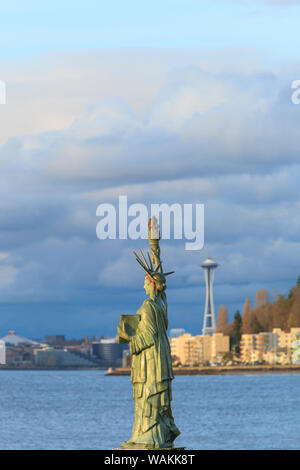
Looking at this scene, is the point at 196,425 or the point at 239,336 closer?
the point at 196,425

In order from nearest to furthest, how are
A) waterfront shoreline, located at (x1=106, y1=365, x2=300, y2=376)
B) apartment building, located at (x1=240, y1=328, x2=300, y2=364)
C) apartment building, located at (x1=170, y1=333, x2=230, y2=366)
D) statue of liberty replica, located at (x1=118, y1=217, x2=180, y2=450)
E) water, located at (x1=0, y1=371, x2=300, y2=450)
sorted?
statue of liberty replica, located at (x1=118, y1=217, x2=180, y2=450) → water, located at (x1=0, y1=371, x2=300, y2=450) → apartment building, located at (x1=240, y1=328, x2=300, y2=364) → waterfront shoreline, located at (x1=106, y1=365, x2=300, y2=376) → apartment building, located at (x1=170, y1=333, x2=230, y2=366)

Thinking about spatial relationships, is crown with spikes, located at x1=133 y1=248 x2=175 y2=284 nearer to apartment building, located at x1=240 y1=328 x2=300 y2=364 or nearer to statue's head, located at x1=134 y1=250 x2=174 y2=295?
statue's head, located at x1=134 y1=250 x2=174 y2=295

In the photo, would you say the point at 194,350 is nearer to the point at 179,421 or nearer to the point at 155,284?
the point at 179,421

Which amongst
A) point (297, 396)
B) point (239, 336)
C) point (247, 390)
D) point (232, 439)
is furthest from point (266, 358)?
point (232, 439)

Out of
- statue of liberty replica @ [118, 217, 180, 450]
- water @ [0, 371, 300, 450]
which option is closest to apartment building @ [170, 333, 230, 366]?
water @ [0, 371, 300, 450]

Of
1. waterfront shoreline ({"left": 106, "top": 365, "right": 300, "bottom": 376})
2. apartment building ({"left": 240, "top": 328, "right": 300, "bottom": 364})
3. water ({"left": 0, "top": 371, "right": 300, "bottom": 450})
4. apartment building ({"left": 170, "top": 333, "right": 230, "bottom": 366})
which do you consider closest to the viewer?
water ({"left": 0, "top": 371, "right": 300, "bottom": 450})

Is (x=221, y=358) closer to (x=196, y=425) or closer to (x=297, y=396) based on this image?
(x=297, y=396)

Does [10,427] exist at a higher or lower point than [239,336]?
lower

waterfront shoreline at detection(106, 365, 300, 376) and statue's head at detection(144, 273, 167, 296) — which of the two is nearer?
statue's head at detection(144, 273, 167, 296)
